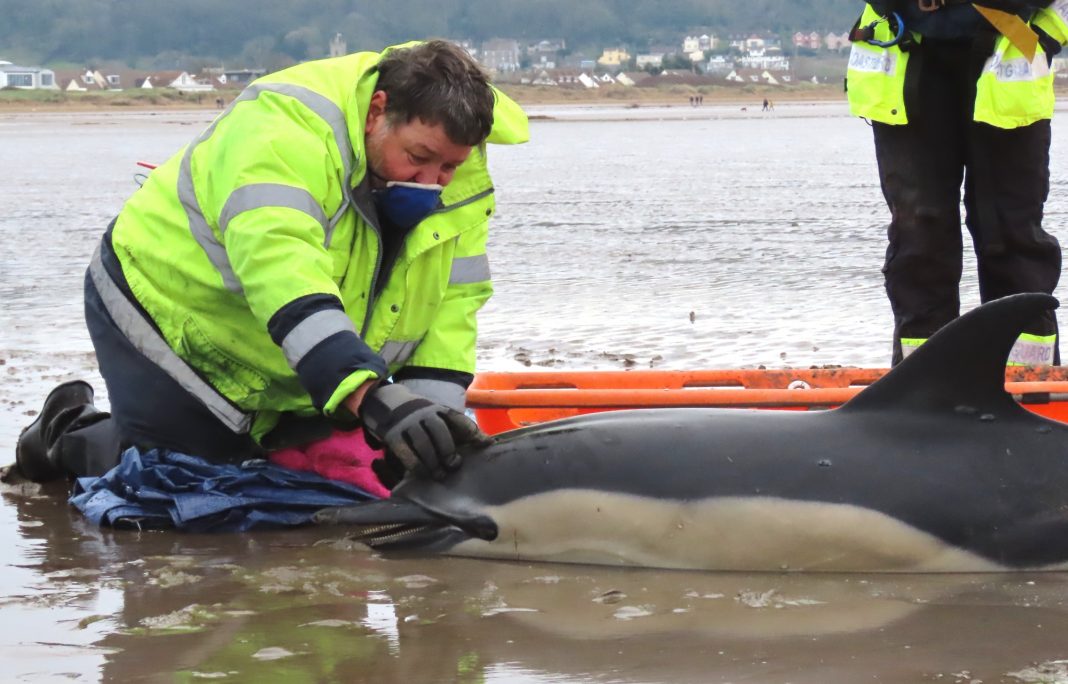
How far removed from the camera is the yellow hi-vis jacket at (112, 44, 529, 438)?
167 inches

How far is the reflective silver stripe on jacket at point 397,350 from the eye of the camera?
16.2 feet

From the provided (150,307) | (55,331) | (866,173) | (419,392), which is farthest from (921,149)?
(866,173)

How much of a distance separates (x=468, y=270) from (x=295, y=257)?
0.84 m

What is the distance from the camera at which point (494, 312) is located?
9352 millimetres

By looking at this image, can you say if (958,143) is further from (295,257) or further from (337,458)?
(295,257)

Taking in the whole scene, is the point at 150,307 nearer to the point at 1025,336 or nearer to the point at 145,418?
the point at 145,418

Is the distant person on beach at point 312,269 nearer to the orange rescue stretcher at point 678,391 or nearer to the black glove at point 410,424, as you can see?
the black glove at point 410,424

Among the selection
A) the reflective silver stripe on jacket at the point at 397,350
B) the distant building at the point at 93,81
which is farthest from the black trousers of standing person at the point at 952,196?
the distant building at the point at 93,81

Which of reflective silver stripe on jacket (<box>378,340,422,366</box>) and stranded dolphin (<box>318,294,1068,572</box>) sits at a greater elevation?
reflective silver stripe on jacket (<box>378,340,422,366</box>)

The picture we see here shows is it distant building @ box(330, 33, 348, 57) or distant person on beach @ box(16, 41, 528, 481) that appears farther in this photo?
distant building @ box(330, 33, 348, 57)

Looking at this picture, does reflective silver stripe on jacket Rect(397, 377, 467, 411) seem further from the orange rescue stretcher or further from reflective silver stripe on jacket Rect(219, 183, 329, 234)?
reflective silver stripe on jacket Rect(219, 183, 329, 234)

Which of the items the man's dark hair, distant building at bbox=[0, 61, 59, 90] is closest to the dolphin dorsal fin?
the man's dark hair

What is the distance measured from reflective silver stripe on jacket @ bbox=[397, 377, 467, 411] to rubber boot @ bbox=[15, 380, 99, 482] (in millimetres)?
1183

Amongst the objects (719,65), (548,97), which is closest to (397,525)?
(548,97)
